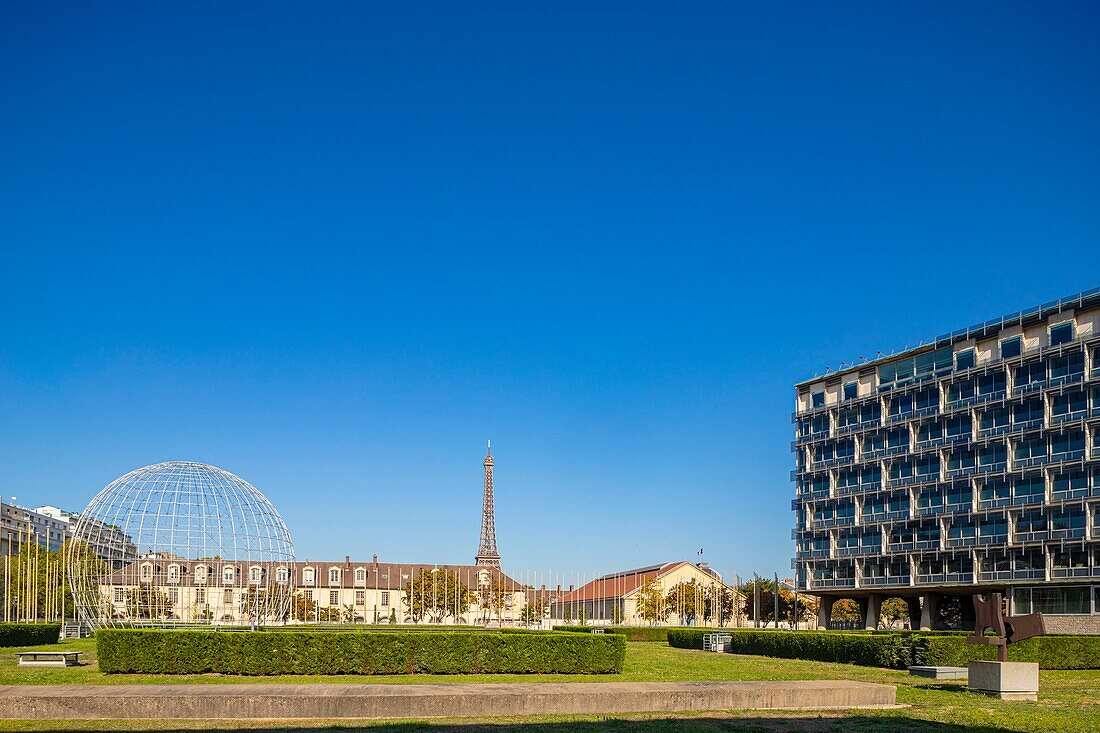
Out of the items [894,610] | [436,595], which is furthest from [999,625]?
[894,610]

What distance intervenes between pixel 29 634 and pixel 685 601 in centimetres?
6627

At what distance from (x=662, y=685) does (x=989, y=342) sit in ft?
205

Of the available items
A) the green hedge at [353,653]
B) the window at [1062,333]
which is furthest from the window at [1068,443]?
the green hedge at [353,653]

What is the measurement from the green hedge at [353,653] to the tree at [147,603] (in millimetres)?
4787

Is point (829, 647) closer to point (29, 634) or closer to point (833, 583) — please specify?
point (29, 634)

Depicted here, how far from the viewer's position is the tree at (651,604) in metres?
99.4

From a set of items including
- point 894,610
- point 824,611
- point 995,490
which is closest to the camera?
point 995,490

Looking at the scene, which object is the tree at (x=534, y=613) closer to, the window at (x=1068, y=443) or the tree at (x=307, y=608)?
the tree at (x=307, y=608)

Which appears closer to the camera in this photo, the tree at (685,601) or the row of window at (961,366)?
the row of window at (961,366)

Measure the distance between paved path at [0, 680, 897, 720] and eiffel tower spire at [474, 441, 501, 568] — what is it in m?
126

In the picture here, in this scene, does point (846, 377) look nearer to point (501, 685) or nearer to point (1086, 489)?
point (1086, 489)

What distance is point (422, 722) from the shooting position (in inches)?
749

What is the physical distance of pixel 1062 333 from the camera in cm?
7062

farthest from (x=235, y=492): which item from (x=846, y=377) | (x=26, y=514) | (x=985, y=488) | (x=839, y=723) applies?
(x=26, y=514)
